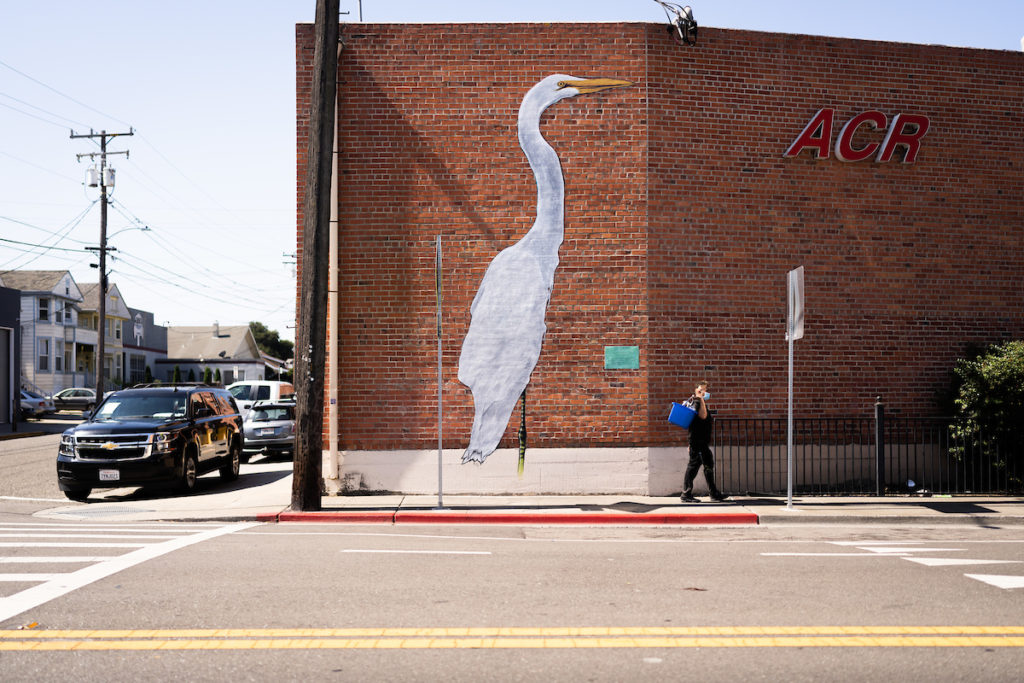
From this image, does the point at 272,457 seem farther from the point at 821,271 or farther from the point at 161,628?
the point at 161,628

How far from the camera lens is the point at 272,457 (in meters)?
22.8

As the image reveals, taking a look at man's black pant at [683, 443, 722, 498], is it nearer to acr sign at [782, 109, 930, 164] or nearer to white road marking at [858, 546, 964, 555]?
white road marking at [858, 546, 964, 555]

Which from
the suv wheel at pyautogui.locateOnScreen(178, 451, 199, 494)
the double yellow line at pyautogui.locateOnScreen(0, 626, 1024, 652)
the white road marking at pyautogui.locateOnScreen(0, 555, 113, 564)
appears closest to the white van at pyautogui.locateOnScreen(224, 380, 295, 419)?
the suv wheel at pyautogui.locateOnScreen(178, 451, 199, 494)

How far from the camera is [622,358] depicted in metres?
13.5

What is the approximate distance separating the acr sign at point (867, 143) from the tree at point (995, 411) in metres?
3.61

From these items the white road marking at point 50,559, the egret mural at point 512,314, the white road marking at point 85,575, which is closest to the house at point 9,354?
the egret mural at point 512,314

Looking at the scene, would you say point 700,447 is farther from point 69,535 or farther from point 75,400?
point 75,400

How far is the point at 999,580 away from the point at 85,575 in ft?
25.6

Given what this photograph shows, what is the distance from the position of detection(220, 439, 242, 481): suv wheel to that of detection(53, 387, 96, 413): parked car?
1444 inches

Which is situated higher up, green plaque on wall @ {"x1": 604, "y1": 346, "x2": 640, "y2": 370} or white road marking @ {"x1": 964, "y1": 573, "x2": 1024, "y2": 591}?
green plaque on wall @ {"x1": 604, "y1": 346, "x2": 640, "y2": 370}

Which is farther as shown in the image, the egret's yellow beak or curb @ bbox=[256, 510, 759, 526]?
the egret's yellow beak

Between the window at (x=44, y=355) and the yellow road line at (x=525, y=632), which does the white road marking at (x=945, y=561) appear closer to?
the yellow road line at (x=525, y=632)

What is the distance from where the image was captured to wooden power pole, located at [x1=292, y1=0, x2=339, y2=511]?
38.8 feet

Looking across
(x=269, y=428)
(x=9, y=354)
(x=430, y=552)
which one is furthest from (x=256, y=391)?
(x=430, y=552)
